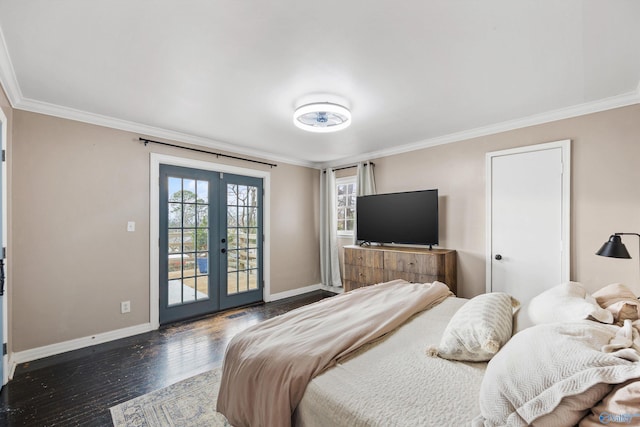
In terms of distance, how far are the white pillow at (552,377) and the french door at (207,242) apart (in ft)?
12.3

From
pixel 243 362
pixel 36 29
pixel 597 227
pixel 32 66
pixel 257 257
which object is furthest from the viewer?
pixel 257 257

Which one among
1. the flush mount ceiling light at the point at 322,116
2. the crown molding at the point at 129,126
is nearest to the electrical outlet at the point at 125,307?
the crown molding at the point at 129,126

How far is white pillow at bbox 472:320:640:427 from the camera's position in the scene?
0.80 metres

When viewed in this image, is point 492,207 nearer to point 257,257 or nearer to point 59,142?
point 257,257

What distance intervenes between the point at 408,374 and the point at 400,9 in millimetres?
1838

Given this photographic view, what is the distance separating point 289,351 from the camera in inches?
56.5

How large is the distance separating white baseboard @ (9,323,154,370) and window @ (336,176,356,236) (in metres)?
3.27

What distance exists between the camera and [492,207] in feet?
11.4

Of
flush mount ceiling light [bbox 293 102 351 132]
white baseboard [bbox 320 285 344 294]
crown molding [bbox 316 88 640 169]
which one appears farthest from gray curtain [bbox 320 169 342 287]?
flush mount ceiling light [bbox 293 102 351 132]

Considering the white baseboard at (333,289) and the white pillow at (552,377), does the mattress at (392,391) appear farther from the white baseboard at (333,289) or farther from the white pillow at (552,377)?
the white baseboard at (333,289)

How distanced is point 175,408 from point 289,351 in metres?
Answer: 1.27

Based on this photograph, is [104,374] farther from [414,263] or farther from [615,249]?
[615,249]

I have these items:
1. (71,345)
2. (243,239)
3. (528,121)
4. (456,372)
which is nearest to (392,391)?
(456,372)

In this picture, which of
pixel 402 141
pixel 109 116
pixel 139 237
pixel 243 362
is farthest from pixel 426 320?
pixel 109 116
